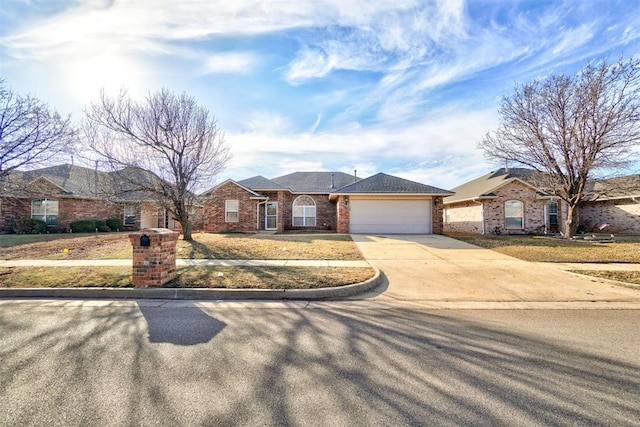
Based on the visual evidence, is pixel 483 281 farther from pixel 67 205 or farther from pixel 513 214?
pixel 67 205

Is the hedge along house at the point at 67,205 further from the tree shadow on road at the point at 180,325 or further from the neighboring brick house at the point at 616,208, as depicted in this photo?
the neighboring brick house at the point at 616,208

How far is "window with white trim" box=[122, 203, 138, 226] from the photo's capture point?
23.4 meters

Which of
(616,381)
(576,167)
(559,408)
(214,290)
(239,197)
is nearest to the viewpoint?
(559,408)

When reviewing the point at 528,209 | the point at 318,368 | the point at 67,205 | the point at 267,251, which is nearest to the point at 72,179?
the point at 67,205

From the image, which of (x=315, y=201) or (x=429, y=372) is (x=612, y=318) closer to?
(x=429, y=372)

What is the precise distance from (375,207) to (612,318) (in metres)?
13.8

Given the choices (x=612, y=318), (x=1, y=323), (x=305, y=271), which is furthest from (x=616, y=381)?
(x=1, y=323)

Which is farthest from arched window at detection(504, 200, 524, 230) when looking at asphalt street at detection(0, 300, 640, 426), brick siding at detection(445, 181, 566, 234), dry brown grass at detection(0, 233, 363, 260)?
asphalt street at detection(0, 300, 640, 426)

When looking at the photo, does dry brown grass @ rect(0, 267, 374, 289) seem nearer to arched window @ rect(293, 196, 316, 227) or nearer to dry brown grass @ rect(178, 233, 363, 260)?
dry brown grass @ rect(178, 233, 363, 260)

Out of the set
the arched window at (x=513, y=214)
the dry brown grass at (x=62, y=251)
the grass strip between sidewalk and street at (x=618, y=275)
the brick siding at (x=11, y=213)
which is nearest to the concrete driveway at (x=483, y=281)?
the grass strip between sidewalk and street at (x=618, y=275)

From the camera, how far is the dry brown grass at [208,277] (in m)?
6.34

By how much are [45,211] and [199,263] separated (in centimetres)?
1973

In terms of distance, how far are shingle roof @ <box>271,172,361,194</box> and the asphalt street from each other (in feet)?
58.4

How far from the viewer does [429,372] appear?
3.01 metres
